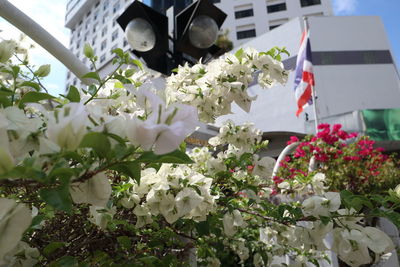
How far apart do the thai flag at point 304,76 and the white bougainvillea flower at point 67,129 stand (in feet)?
20.6

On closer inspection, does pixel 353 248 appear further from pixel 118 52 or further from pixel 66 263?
pixel 118 52

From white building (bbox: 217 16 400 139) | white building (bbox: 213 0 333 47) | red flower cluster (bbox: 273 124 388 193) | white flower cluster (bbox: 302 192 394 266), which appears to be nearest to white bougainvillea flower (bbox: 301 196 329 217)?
white flower cluster (bbox: 302 192 394 266)

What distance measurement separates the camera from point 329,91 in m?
12.4

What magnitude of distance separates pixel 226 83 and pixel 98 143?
0.86m

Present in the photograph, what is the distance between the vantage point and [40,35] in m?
1.24

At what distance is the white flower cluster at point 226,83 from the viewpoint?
4.17 feet

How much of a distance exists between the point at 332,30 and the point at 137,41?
13.7 m

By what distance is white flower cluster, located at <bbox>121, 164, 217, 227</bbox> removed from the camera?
3.00 ft

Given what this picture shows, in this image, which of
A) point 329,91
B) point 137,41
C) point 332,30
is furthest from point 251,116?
point 137,41

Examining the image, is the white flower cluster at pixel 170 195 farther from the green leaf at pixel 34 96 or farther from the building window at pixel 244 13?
the building window at pixel 244 13

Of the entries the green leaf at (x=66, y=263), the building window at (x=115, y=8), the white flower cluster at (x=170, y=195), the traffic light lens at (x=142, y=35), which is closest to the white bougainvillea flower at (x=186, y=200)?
the white flower cluster at (x=170, y=195)

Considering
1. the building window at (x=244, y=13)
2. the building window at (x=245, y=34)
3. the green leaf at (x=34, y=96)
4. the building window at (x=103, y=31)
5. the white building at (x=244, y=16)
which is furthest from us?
the building window at (x=103, y=31)

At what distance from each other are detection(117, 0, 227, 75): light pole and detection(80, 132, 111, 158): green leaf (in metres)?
1.93

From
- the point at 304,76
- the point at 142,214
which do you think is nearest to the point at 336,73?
the point at 304,76
